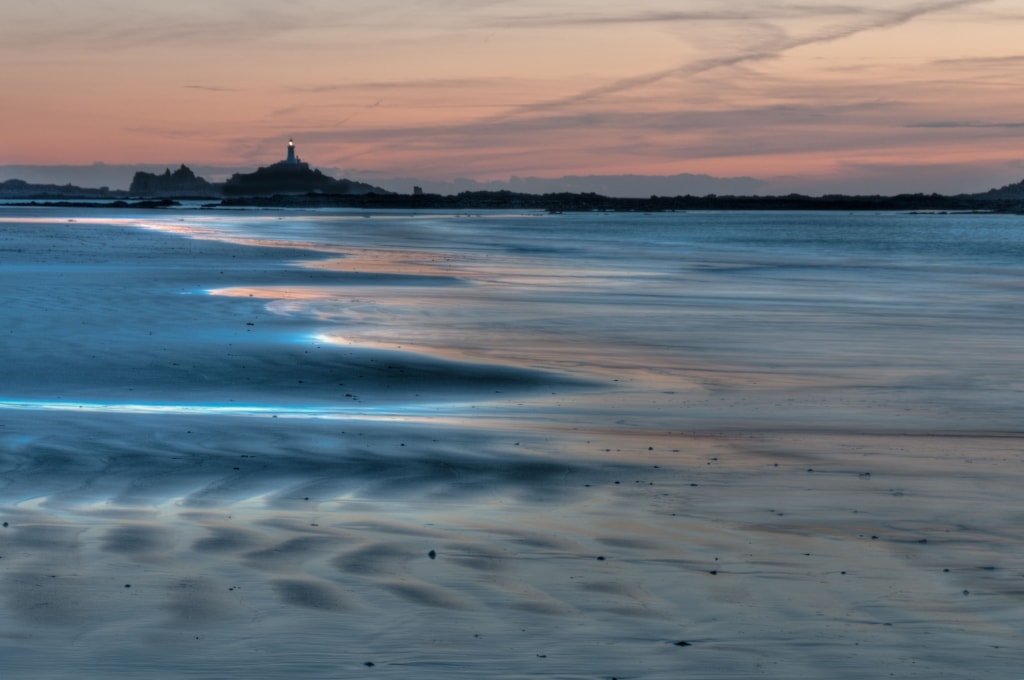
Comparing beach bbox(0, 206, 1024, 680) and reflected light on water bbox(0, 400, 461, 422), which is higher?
beach bbox(0, 206, 1024, 680)

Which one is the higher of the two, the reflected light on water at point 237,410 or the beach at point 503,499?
the beach at point 503,499

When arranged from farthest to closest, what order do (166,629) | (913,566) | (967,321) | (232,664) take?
(967,321) → (913,566) → (166,629) → (232,664)

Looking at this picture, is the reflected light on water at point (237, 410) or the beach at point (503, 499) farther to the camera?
the reflected light on water at point (237, 410)

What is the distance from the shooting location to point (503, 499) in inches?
284

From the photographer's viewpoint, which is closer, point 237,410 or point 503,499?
point 503,499

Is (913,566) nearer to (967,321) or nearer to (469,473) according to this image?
(469,473)

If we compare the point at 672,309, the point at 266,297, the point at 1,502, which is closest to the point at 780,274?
the point at 672,309

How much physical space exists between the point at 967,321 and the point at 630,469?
13.6 m

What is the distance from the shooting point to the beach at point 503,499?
467 centimetres

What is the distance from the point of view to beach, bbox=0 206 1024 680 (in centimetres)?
467

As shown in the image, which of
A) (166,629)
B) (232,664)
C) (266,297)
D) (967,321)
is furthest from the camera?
(266,297)

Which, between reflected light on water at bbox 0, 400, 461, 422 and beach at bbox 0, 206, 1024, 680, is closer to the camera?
beach at bbox 0, 206, 1024, 680

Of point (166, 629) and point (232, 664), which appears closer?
point (232, 664)

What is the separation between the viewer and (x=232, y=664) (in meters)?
4.38
